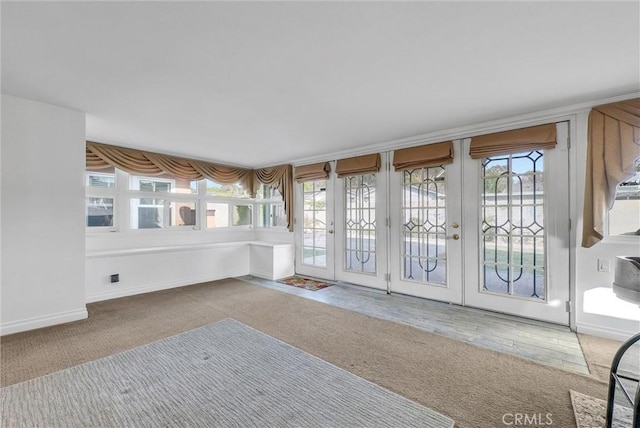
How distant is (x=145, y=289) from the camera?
4117 millimetres

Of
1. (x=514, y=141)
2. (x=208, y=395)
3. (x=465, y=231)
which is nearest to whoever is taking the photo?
(x=208, y=395)

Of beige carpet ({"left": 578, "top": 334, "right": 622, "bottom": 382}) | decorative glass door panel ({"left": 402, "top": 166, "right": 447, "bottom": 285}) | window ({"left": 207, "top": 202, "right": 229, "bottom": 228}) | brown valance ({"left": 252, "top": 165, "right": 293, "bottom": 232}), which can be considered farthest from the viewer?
window ({"left": 207, "top": 202, "right": 229, "bottom": 228})

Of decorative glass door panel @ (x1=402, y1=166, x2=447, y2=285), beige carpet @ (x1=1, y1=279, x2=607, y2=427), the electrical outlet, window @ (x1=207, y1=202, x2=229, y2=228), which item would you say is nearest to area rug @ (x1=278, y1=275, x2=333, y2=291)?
beige carpet @ (x1=1, y1=279, x2=607, y2=427)

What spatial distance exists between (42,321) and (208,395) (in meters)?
2.27

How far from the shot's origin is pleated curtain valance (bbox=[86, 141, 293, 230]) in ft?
12.8

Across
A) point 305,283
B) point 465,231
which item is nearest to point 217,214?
point 305,283

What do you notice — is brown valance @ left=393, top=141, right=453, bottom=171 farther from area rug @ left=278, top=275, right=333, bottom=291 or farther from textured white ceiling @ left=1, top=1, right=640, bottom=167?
area rug @ left=278, top=275, right=333, bottom=291

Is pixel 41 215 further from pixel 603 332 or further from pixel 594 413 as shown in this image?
pixel 603 332

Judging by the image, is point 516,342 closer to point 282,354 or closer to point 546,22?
point 282,354

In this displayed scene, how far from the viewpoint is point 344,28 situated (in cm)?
159

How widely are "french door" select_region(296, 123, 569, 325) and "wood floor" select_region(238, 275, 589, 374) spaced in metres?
0.16

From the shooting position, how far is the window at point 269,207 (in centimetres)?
574

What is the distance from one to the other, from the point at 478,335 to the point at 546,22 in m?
2.48

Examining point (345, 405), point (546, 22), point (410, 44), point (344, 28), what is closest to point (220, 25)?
point (344, 28)
